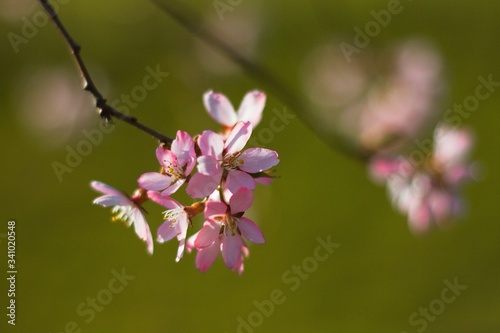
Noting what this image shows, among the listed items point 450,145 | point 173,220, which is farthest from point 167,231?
point 450,145

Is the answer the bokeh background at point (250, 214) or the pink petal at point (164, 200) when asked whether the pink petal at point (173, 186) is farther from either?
the bokeh background at point (250, 214)

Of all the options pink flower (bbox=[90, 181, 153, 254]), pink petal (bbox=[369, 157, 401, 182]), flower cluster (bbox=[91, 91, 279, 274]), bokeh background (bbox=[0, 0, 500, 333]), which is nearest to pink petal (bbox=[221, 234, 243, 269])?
flower cluster (bbox=[91, 91, 279, 274])

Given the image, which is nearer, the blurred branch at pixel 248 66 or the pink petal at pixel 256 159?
the pink petal at pixel 256 159

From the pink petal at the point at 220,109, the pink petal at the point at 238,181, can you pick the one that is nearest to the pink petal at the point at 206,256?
the pink petal at the point at 238,181

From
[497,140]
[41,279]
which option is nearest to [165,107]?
[41,279]

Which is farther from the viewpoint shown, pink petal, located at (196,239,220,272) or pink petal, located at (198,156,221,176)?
pink petal, located at (196,239,220,272)

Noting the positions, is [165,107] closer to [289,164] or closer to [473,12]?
[289,164]

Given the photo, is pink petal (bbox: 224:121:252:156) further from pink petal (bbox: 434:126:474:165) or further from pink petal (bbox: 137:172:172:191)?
pink petal (bbox: 434:126:474:165)
